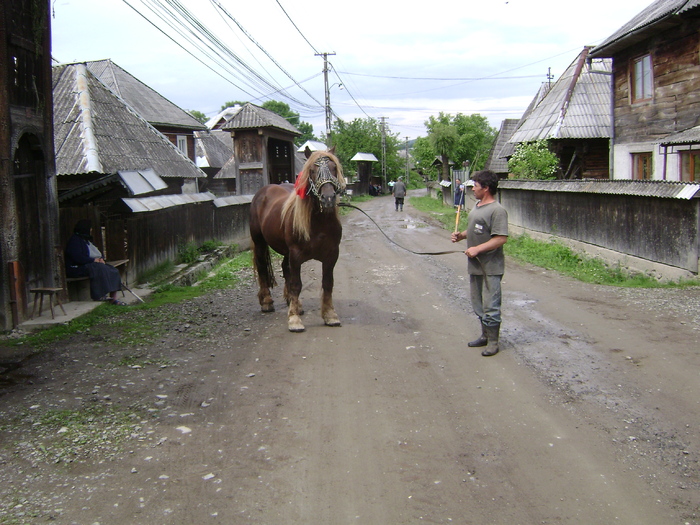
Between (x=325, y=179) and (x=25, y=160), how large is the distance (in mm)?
4516

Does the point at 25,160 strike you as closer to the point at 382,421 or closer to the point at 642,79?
the point at 382,421

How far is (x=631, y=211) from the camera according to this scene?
1158cm

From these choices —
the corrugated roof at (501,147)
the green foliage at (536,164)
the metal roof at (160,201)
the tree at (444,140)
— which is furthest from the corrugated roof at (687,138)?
the tree at (444,140)

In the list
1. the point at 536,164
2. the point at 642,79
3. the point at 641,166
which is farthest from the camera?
the point at 536,164

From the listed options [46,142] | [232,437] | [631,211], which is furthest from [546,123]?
[232,437]

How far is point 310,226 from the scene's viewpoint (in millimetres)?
7426

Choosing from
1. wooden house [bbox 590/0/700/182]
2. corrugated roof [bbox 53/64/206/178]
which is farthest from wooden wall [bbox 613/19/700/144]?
corrugated roof [bbox 53/64/206/178]

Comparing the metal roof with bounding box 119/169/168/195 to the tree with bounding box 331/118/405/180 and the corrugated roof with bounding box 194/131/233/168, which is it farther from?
the tree with bounding box 331/118/405/180

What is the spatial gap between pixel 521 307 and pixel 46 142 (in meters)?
7.29

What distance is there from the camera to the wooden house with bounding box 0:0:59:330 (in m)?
7.46

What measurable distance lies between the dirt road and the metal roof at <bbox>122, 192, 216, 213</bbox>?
3.27 metres

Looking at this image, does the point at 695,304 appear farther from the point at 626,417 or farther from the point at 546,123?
the point at 546,123

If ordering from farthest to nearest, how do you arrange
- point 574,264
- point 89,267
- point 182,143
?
1. point 182,143
2. point 574,264
3. point 89,267

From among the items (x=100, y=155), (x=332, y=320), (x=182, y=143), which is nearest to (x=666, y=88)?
(x=332, y=320)
